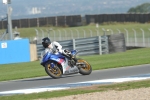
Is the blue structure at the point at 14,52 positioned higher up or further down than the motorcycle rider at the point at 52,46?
further down

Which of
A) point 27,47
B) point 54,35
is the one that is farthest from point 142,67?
point 54,35

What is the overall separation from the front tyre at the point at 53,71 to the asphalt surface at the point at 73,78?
0.20 m

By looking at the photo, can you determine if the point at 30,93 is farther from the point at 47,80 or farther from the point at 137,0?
the point at 137,0

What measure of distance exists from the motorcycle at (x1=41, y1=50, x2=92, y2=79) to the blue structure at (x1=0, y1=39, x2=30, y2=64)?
10.8m

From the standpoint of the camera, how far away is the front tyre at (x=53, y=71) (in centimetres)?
Result: 1723

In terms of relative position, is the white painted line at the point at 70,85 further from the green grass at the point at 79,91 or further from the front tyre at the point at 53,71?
the front tyre at the point at 53,71

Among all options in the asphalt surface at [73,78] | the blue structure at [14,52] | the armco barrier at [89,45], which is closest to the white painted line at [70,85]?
the asphalt surface at [73,78]

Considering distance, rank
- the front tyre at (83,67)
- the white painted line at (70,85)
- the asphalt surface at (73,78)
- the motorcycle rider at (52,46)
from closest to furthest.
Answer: the white painted line at (70,85) → the asphalt surface at (73,78) → the motorcycle rider at (52,46) → the front tyre at (83,67)

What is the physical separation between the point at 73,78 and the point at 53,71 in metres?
0.68

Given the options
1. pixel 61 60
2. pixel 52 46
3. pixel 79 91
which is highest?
pixel 52 46

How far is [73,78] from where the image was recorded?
56.4 feet

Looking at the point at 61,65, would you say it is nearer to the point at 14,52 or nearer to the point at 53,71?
the point at 53,71

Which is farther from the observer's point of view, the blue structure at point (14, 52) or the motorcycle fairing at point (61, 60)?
the blue structure at point (14, 52)

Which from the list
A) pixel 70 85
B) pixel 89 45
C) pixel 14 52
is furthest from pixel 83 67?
pixel 89 45
